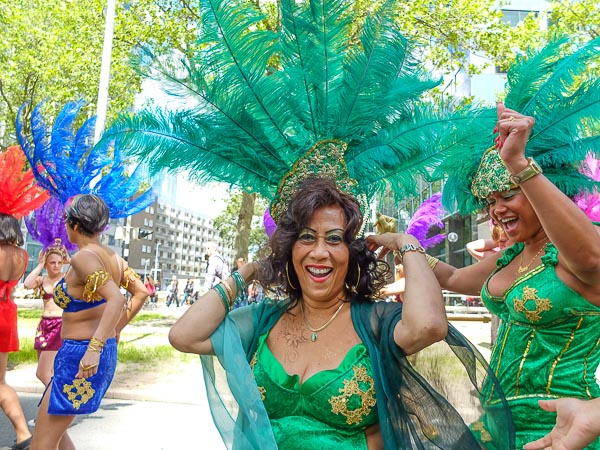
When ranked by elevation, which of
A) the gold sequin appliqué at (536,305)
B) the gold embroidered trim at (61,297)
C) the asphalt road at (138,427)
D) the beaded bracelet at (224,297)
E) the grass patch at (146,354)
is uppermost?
the gold sequin appliqué at (536,305)

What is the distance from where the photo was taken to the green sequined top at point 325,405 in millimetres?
2029

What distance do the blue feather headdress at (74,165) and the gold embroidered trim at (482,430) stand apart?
10.6ft

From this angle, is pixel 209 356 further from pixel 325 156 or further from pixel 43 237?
pixel 43 237

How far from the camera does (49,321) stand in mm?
5469

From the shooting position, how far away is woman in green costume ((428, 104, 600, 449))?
5.66 feet

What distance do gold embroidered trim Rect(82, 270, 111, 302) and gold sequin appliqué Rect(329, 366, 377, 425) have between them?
7.70 feet

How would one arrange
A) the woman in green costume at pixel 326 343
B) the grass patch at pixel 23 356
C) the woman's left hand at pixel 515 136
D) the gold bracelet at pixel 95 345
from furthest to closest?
1. the grass patch at pixel 23 356
2. the gold bracelet at pixel 95 345
3. the woman in green costume at pixel 326 343
4. the woman's left hand at pixel 515 136

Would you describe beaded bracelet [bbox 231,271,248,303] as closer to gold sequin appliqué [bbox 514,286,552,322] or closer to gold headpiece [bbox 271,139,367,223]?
gold headpiece [bbox 271,139,367,223]

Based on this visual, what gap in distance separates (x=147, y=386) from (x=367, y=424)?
670 cm

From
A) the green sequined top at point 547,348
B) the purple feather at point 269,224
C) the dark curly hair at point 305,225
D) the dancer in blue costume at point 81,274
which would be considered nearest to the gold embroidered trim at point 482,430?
the green sequined top at point 547,348

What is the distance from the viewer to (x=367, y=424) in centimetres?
206

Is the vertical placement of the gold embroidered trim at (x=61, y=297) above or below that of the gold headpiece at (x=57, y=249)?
below

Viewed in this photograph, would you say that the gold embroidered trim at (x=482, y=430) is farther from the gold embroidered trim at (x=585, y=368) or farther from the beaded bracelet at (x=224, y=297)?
the beaded bracelet at (x=224, y=297)

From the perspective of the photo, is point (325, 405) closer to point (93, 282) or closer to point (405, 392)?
point (405, 392)
